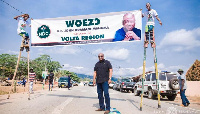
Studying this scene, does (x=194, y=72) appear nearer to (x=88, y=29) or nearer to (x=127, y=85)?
(x=127, y=85)

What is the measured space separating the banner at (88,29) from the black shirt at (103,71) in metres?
3.04

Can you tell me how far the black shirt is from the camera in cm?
611

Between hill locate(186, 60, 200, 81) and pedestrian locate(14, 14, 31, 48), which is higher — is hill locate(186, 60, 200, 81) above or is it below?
below

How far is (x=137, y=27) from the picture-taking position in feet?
29.1

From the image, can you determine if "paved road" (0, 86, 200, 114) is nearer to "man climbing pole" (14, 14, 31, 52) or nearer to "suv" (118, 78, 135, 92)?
"man climbing pole" (14, 14, 31, 52)

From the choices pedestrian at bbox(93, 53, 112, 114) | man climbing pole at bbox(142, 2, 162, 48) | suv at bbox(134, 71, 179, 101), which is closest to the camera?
pedestrian at bbox(93, 53, 112, 114)

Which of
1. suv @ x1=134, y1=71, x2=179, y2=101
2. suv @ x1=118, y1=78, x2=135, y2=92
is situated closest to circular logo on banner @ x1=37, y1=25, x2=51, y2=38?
suv @ x1=134, y1=71, x2=179, y2=101

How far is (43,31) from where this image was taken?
9.93 meters

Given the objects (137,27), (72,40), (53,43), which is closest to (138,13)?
(137,27)

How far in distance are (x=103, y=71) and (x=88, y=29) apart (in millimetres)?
3870

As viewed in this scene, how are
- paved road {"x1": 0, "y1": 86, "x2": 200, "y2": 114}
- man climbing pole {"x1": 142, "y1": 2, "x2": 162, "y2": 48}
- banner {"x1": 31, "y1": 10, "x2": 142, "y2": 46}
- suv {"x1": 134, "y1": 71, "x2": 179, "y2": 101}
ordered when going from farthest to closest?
1. suv {"x1": 134, "y1": 71, "x2": 179, "y2": 101}
2. banner {"x1": 31, "y1": 10, "x2": 142, "y2": 46}
3. man climbing pole {"x1": 142, "y1": 2, "x2": 162, "y2": 48}
4. paved road {"x1": 0, "y1": 86, "x2": 200, "y2": 114}

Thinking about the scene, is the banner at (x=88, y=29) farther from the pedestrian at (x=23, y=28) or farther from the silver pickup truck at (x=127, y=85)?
the silver pickup truck at (x=127, y=85)

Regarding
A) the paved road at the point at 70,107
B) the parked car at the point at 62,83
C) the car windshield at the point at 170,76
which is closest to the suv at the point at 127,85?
the car windshield at the point at 170,76

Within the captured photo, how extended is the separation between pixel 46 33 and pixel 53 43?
2.36ft
